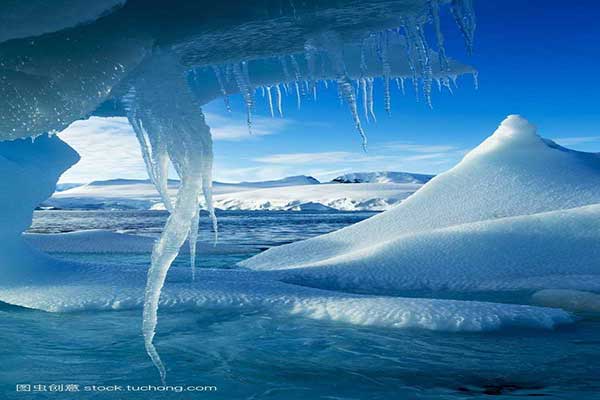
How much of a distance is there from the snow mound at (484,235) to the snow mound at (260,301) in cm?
143

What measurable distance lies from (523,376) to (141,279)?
178 inches

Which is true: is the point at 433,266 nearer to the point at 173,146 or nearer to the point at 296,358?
the point at 296,358

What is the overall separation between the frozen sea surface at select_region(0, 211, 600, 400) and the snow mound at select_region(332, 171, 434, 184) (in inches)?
5692

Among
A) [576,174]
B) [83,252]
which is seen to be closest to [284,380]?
[576,174]

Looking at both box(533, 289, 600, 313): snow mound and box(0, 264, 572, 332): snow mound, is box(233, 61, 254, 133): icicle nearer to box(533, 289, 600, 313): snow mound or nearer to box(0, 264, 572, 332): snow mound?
box(0, 264, 572, 332): snow mound

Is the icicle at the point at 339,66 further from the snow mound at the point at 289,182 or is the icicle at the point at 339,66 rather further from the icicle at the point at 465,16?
the snow mound at the point at 289,182

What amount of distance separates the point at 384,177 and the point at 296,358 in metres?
167

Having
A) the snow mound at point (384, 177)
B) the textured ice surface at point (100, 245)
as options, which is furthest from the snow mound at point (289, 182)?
the textured ice surface at point (100, 245)

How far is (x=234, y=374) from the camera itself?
11.4 ft

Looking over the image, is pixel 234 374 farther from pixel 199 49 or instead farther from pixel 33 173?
pixel 33 173

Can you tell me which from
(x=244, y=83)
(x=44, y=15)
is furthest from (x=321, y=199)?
(x=44, y=15)

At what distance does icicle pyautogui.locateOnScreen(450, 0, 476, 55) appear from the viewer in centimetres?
283

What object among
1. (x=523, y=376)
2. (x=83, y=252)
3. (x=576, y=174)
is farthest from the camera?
(x=83, y=252)

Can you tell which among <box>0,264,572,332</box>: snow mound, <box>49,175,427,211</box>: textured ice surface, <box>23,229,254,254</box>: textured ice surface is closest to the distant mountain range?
<box>49,175,427,211</box>: textured ice surface
